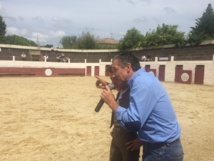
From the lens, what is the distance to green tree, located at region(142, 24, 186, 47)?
2065 centimetres

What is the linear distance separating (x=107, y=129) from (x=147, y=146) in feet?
12.0

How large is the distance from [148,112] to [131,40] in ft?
86.3

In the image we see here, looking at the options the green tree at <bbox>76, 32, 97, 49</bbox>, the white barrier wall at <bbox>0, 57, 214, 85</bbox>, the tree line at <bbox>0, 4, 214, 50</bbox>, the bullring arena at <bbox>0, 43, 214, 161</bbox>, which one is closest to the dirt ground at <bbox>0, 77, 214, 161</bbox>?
the bullring arena at <bbox>0, 43, 214, 161</bbox>

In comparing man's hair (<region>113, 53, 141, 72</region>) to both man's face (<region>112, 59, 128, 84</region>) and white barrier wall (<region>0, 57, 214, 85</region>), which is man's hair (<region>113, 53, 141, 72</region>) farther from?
white barrier wall (<region>0, 57, 214, 85</region>)

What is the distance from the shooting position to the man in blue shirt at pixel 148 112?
1.66 m

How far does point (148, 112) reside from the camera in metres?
1.68

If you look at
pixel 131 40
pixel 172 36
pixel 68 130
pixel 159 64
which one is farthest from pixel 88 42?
pixel 68 130

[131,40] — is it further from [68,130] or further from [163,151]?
[163,151]

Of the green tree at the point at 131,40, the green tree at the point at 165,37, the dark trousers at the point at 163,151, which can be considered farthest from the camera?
the green tree at the point at 131,40

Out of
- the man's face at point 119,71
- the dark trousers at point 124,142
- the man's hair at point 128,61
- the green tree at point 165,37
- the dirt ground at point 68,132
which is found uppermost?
the green tree at point 165,37

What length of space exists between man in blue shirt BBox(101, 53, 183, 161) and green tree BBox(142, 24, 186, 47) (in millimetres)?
18979

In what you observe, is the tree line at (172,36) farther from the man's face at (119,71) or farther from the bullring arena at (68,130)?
the man's face at (119,71)

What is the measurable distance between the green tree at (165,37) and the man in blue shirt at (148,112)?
1898 cm

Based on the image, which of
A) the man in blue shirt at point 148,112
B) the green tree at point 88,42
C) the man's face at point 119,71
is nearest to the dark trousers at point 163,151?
the man in blue shirt at point 148,112
